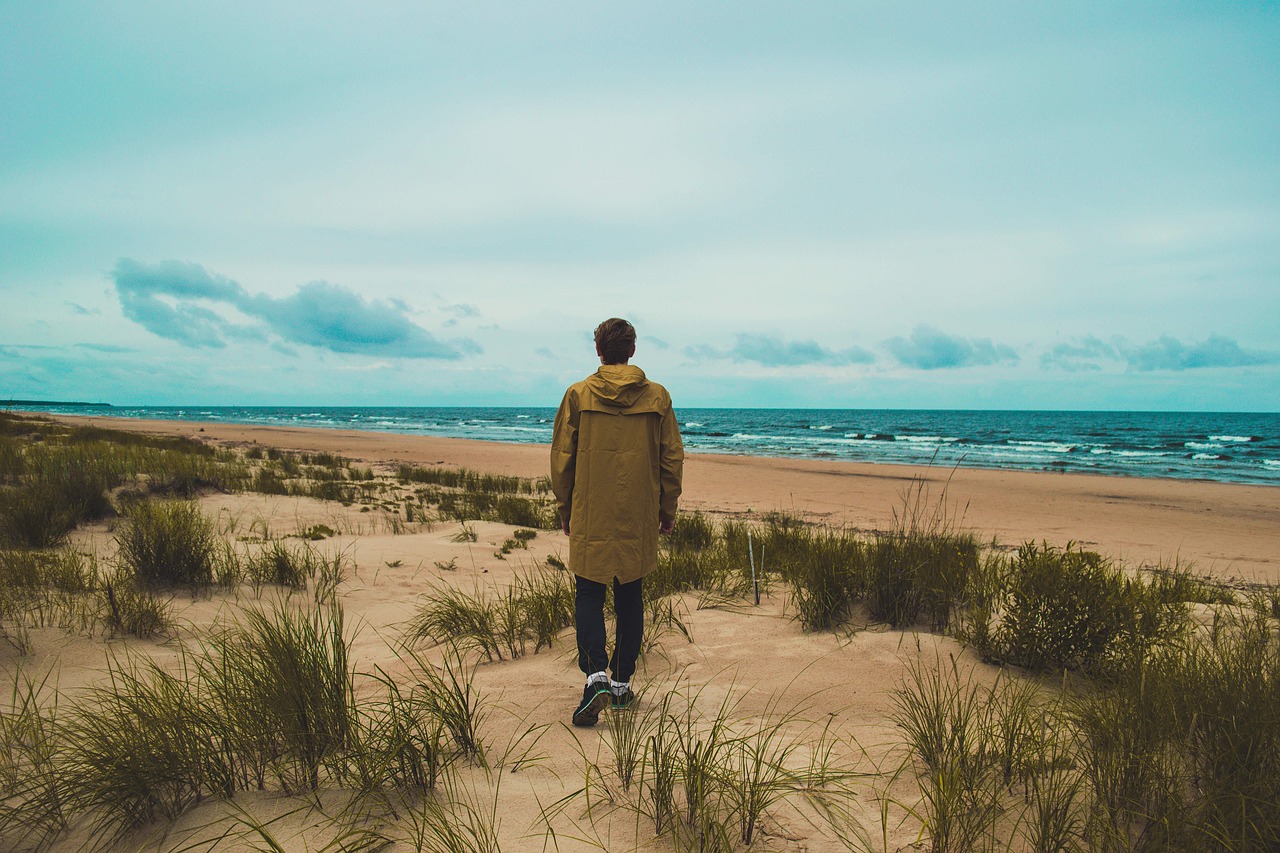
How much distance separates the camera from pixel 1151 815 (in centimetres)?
202

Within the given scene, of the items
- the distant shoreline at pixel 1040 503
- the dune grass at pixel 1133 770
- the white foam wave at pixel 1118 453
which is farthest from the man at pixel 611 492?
the white foam wave at pixel 1118 453

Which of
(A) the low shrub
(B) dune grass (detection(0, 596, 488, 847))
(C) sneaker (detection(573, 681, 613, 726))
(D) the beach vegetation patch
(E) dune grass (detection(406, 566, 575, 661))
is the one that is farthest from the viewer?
(D) the beach vegetation patch

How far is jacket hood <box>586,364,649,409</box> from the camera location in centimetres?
318

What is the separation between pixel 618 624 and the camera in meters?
3.33

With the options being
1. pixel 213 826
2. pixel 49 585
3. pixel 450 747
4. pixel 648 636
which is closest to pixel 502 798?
pixel 450 747

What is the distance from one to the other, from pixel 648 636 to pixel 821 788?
2.00 m

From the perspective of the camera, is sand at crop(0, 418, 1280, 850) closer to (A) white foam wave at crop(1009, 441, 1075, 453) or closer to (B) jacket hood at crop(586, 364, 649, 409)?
(B) jacket hood at crop(586, 364, 649, 409)

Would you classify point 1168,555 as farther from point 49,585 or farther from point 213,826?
point 49,585

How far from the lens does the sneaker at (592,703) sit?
3072 mm

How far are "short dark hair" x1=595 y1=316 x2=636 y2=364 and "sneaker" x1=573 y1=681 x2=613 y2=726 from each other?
1.71 metres

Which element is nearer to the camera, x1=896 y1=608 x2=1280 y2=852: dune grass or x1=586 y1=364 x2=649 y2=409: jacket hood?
x1=896 y1=608 x2=1280 y2=852: dune grass

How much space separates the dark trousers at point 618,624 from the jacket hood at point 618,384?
97 centimetres

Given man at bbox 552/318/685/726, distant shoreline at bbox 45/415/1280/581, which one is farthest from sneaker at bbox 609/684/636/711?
distant shoreline at bbox 45/415/1280/581

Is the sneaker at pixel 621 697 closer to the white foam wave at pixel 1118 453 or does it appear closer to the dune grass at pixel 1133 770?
the dune grass at pixel 1133 770
